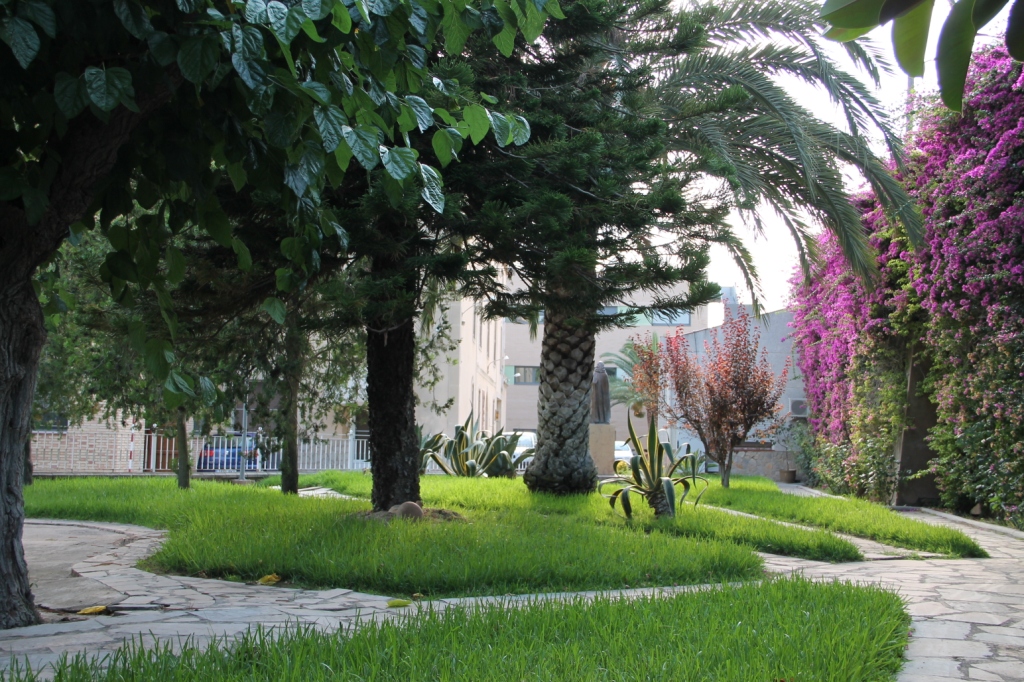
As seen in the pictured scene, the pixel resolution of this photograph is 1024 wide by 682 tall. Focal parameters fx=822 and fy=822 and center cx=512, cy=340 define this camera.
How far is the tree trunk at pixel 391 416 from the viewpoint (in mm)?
7531

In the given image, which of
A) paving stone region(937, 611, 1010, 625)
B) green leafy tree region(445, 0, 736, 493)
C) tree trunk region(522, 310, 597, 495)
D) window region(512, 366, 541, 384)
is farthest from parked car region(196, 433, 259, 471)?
window region(512, 366, 541, 384)

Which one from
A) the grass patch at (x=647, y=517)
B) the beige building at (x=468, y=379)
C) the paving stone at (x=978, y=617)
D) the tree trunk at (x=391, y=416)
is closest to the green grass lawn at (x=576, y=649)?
the paving stone at (x=978, y=617)

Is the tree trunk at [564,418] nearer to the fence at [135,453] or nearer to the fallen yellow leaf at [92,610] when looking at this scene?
the fallen yellow leaf at [92,610]

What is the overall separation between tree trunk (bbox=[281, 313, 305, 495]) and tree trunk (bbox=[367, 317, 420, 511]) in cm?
80

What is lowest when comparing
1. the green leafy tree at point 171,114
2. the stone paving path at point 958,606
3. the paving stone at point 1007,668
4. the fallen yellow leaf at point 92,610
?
the stone paving path at point 958,606

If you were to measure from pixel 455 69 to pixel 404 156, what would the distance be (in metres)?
3.53

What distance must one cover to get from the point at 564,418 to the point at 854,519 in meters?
3.58

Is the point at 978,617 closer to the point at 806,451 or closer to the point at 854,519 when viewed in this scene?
the point at 854,519

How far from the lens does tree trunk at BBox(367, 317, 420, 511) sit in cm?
753

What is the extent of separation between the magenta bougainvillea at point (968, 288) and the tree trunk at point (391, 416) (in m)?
6.41

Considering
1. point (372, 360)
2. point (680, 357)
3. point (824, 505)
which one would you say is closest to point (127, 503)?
point (372, 360)

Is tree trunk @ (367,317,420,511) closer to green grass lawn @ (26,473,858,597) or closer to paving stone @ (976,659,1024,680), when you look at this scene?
green grass lawn @ (26,473,858,597)

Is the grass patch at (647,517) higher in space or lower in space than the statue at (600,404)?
lower

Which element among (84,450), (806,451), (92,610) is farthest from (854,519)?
(84,450)
